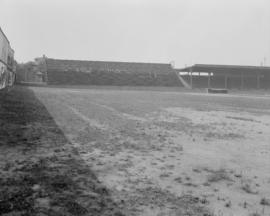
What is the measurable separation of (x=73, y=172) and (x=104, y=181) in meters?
0.69

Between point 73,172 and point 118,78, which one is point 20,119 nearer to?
point 73,172

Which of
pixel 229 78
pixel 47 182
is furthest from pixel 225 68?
pixel 47 182

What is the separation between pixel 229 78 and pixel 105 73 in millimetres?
25616

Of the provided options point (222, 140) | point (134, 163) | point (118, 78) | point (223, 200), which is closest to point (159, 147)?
point (134, 163)

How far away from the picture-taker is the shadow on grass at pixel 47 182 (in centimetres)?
392

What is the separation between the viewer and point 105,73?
6662 centimetres

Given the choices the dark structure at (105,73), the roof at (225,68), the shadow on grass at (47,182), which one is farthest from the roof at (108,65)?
the shadow on grass at (47,182)

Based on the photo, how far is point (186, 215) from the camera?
3838 millimetres

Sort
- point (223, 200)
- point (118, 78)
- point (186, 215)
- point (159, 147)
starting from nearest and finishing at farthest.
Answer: point (186, 215), point (223, 200), point (159, 147), point (118, 78)

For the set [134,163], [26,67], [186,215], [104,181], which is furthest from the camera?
[26,67]

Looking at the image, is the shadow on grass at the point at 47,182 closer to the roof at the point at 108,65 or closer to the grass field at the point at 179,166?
the grass field at the point at 179,166

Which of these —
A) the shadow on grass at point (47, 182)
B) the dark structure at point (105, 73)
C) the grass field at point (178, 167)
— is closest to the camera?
the shadow on grass at point (47, 182)

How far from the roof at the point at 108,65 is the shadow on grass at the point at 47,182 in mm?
59468

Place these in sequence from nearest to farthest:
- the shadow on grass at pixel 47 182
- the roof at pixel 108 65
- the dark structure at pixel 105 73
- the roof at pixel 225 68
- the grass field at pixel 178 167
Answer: the shadow on grass at pixel 47 182 < the grass field at pixel 178 167 < the roof at pixel 225 68 < the dark structure at pixel 105 73 < the roof at pixel 108 65
